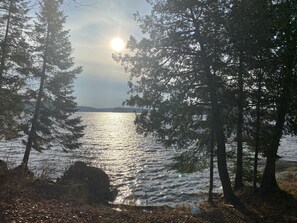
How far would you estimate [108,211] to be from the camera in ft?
40.7

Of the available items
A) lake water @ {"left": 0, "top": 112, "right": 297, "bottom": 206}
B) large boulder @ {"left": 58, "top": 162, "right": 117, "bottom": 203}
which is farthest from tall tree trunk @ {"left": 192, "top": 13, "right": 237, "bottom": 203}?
large boulder @ {"left": 58, "top": 162, "right": 117, "bottom": 203}

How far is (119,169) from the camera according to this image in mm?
40031

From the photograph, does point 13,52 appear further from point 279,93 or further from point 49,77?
point 279,93

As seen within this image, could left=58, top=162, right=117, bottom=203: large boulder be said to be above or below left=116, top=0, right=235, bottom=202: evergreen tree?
below

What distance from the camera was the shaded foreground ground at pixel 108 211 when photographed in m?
9.88

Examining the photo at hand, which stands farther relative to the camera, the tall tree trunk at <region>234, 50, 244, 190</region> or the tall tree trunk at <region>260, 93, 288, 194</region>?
the tall tree trunk at <region>260, 93, 288, 194</region>

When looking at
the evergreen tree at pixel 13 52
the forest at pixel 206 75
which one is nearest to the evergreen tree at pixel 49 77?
the evergreen tree at pixel 13 52

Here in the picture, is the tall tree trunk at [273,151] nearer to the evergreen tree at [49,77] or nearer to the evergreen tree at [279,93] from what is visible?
the evergreen tree at [279,93]

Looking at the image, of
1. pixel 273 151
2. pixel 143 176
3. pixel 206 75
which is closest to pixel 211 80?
pixel 206 75

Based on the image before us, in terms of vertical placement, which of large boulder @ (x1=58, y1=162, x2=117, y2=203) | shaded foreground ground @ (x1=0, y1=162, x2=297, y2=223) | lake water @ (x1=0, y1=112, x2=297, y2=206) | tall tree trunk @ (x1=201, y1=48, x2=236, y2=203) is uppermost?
tall tree trunk @ (x1=201, y1=48, x2=236, y2=203)

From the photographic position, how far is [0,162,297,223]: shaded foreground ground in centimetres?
988

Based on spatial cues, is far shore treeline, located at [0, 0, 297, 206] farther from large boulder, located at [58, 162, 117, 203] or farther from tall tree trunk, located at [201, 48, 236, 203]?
large boulder, located at [58, 162, 117, 203]

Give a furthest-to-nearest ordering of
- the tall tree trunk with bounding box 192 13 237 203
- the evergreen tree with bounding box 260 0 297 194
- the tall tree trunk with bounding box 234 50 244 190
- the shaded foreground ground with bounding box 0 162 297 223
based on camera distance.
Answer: the tall tree trunk with bounding box 234 50 244 190 < the tall tree trunk with bounding box 192 13 237 203 < the evergreen tree with bounding box 260 0 297 194 < the shaded foreground ground with bounding box 0 162 297 223

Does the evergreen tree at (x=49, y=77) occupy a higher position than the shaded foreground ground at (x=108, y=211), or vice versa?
the evergreen tree at (x=49, y=77)
